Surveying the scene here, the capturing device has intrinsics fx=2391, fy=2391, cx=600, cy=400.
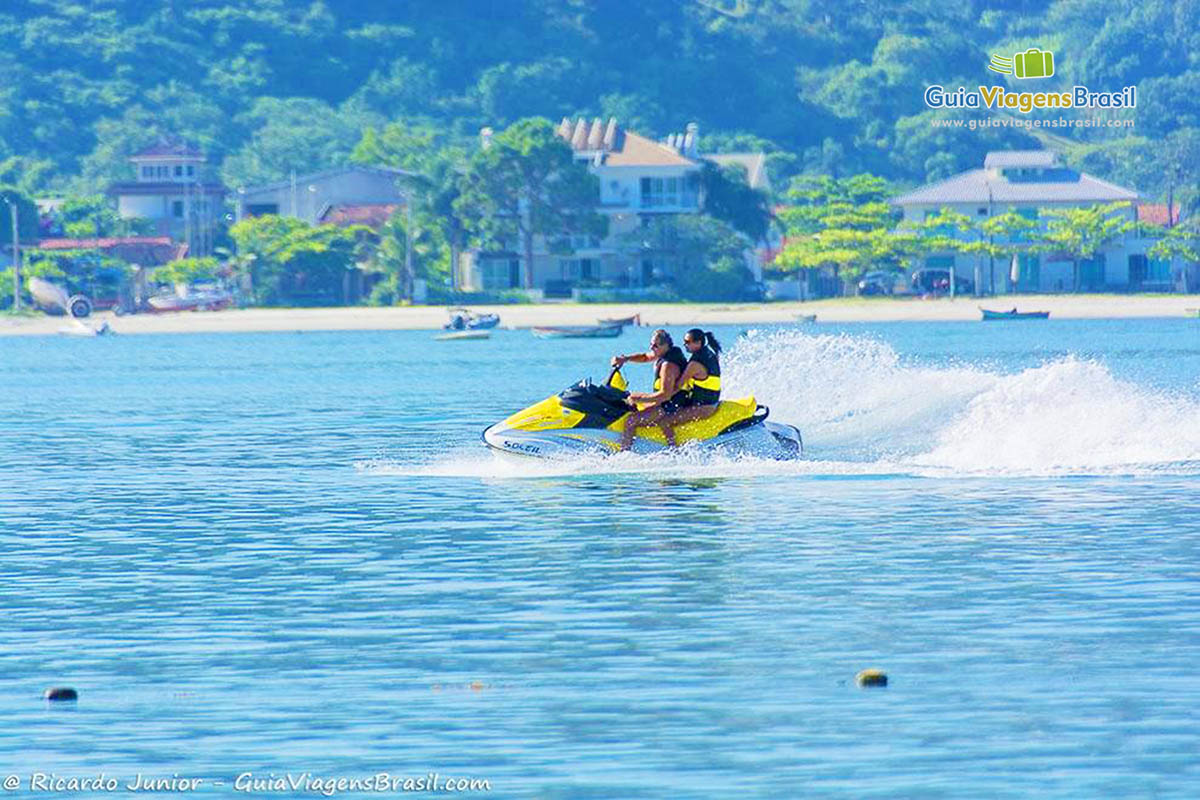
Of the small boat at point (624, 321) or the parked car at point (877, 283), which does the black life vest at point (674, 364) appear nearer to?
the small boat at point (624, 321)

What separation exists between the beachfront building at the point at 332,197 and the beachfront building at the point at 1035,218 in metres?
29.9

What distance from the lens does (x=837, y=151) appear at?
7835 inches

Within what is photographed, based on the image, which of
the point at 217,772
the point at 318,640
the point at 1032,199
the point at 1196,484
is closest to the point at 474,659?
the point at 318,640

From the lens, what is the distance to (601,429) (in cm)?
3234

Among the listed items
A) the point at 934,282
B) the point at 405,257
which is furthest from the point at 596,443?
the point at 934,282

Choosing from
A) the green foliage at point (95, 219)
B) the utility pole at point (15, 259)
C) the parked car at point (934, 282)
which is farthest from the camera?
the green foliage at point (95, 219)

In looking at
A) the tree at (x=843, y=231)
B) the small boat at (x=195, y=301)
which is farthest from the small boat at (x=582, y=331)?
the small boat at (x=195, y=301)

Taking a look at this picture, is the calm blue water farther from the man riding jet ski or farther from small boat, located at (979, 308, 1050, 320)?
small boat, located at (979, 308, 1050, 320)

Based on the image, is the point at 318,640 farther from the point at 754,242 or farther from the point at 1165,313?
the point at 754,242

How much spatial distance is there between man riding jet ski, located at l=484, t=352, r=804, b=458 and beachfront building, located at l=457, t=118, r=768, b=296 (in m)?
86.4

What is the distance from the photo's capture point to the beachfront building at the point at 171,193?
481 feet

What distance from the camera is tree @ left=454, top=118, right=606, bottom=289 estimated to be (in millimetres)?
118125

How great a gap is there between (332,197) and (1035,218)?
134ft

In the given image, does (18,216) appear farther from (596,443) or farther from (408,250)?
(596,443)
